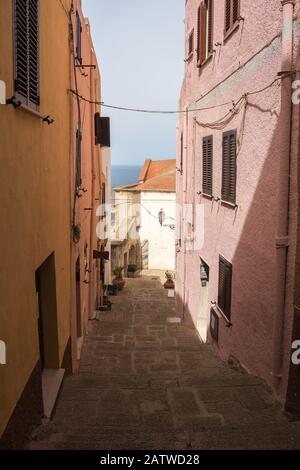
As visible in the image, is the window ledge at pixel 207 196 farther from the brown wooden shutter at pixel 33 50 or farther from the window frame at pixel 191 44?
the brown wooden shutter at pixel 33 50

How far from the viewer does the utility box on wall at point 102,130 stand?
15.1 metres

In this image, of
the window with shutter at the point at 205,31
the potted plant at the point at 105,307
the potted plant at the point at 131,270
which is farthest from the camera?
the potted plant at the point at 131,270

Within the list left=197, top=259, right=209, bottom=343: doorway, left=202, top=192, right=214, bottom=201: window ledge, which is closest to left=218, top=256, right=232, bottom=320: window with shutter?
left=202, top=192, right=214, bottom=201: window ledge

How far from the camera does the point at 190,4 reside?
14430 mm

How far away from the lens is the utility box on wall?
15078mm

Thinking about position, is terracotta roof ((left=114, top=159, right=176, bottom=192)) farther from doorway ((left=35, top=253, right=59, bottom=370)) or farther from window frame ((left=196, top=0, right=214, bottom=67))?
doorway ((left=35, top=253, right=59, bottom=370))

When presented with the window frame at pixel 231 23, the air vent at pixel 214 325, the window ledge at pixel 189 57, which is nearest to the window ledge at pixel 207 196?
the air vent at pixel 214 325

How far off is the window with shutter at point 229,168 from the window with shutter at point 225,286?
140cm

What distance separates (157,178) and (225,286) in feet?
90.1

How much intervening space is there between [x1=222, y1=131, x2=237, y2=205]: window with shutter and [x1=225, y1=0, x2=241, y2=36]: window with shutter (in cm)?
209

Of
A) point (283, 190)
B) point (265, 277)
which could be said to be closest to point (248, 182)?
point (283, 190)

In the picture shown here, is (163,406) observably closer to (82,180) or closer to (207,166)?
(207,166)

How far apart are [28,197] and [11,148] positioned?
86 cm

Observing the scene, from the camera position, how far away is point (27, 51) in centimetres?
507
